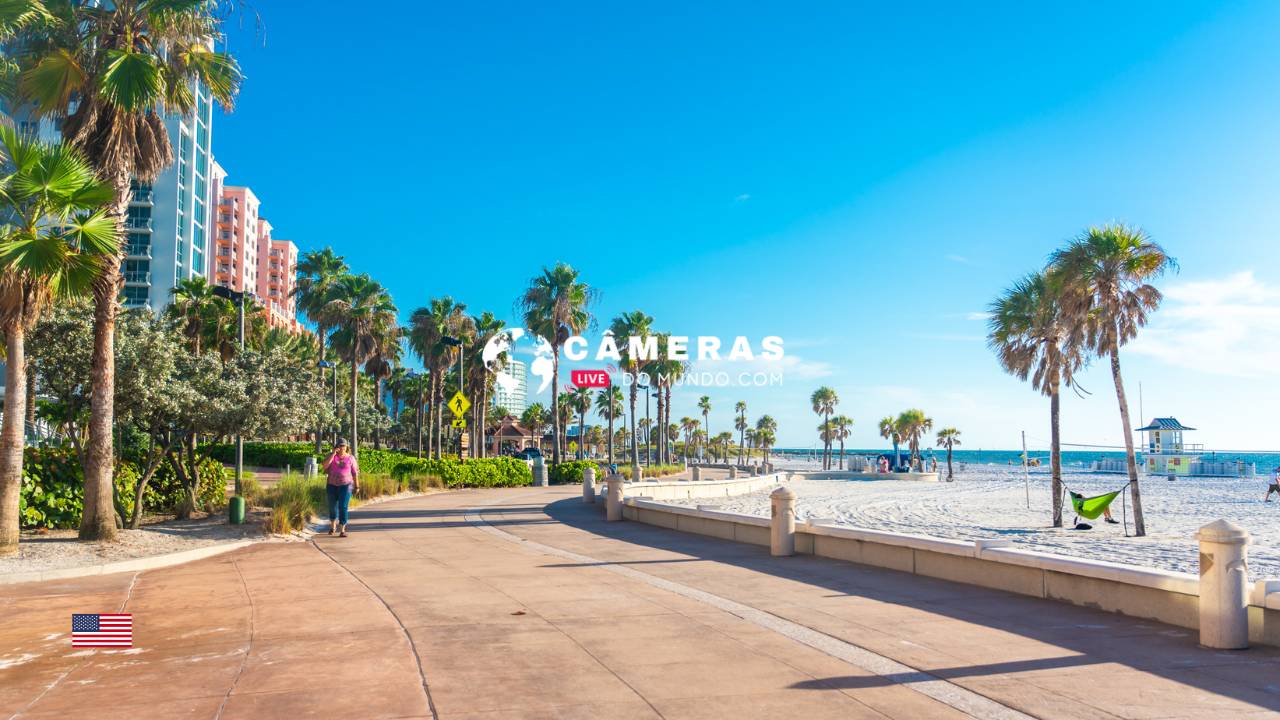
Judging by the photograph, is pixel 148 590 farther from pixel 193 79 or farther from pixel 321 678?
pixel 193 79

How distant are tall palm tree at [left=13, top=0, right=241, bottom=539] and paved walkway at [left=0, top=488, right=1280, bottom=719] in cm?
379

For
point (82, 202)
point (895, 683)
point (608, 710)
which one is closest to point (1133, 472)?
point (895, 683)

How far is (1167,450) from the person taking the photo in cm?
9825

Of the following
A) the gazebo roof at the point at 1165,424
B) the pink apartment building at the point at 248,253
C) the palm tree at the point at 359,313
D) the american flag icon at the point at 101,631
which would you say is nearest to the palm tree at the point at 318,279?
the palm tree at the point at 359,313

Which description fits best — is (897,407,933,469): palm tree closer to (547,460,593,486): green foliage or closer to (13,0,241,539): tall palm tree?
(547,460,593,486): green foliage

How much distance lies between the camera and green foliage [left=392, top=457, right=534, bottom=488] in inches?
1383

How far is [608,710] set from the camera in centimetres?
544

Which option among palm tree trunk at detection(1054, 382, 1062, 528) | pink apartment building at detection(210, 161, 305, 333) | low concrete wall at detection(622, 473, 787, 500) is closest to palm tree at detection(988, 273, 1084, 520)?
palm tree trunk at detection(1054, 382, 1062, 528)

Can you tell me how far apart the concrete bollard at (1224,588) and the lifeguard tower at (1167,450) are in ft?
303

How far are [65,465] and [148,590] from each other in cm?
789

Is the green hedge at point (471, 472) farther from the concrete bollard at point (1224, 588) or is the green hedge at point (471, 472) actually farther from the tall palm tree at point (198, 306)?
the concrete bollard at point (1224, 588)

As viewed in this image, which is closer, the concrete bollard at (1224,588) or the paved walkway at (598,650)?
the paved walkway at (598,650)

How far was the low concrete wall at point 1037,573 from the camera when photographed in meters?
→ 7.73

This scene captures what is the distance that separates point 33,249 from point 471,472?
83.3 feet
